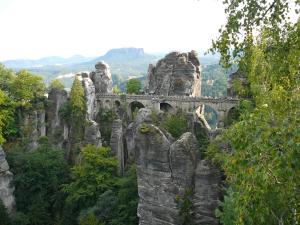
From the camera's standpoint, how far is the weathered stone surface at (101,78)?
4525cm

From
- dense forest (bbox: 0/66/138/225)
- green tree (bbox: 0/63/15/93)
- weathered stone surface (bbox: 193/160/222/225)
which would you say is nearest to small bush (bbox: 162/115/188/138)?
dense forest (bbox: 0/66/138/225)

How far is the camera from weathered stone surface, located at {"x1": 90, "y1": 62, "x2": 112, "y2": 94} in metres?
45.2

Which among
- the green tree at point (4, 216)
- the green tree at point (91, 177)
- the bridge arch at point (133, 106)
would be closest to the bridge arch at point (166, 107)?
the bridge arch at point (133, 106)

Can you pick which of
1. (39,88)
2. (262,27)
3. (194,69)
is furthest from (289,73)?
(39,88)

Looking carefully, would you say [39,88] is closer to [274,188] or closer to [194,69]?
[194,69]

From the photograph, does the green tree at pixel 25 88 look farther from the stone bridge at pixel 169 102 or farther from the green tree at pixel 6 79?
the stone bridge at pixel 169 102

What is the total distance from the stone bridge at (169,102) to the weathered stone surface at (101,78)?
961mm

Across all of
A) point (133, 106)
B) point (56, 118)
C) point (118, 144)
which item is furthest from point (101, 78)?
point (118, 144)

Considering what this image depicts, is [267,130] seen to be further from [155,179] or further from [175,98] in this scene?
[175,98]

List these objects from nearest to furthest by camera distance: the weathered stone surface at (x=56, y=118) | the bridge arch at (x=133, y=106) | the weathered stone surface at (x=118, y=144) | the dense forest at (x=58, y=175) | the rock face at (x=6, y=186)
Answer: the dense forest at (x=58, y=175) → the rock face at (x=6, y=186) → the weathered stone surface at (x=118, y=144) → the weathered stone surface at (x=56, y=118) → the bridge arch at (x=133, y=106)

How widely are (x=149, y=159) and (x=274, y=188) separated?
55.5 ft

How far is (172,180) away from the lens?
22781 millimetres

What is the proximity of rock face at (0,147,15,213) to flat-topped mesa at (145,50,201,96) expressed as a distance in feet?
57.6

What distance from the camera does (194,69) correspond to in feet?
136
